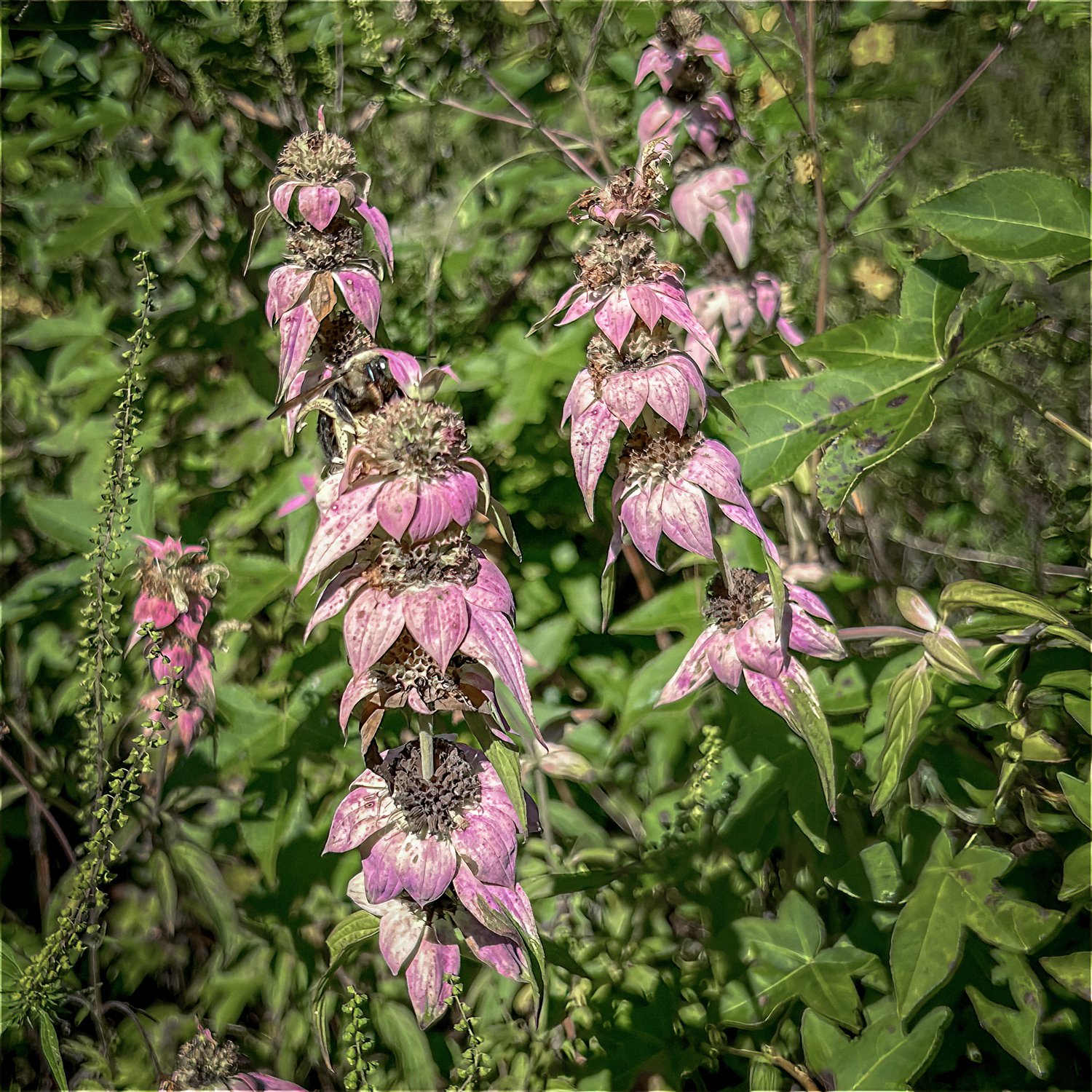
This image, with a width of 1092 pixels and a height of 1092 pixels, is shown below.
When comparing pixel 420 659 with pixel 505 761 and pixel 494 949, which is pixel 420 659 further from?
pixel 494 949

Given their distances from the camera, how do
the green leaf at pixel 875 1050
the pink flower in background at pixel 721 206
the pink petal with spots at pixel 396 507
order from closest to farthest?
the pink petal with spots at pixel 396 507, the green leaf at pixel 875 1050, the pink flower in background at pixel 721 206

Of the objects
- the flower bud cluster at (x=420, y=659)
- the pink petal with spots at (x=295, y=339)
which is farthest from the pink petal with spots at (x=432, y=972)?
the pink petal with spots at (x=295, y=339)

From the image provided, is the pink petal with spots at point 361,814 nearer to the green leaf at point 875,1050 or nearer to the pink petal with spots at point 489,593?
the pink petal with spots at point 489,593

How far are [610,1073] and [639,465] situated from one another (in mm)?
650

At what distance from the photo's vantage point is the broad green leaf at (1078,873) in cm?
75

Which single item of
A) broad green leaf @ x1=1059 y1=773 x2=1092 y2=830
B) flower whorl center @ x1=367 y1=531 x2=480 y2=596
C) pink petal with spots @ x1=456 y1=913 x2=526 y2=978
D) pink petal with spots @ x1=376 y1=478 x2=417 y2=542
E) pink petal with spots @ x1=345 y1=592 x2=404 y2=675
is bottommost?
pink petal with spots @ x1=456 y1=913 x2=526 y2=978

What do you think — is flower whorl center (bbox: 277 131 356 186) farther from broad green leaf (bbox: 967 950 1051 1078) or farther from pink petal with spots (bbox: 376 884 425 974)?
broad green leaf (bbox: 967 950 1051 1078)

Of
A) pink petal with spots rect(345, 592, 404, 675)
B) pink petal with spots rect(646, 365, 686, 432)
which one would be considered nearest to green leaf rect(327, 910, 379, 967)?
pink petal with spots rect(345, 592, 404, 675)

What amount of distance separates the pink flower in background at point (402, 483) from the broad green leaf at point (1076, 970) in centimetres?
62

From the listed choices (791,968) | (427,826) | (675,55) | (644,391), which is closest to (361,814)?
(427,826)

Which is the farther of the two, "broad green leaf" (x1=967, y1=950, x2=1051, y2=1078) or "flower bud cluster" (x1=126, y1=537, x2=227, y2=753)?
"flower bud cluster" (x1=126, y1=537, x2=227, y2=753)

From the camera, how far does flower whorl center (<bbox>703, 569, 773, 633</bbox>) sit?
872mm

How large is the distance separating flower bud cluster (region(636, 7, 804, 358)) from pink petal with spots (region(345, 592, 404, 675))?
1.70 ft

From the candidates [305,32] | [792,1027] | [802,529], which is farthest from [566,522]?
[305,32]
